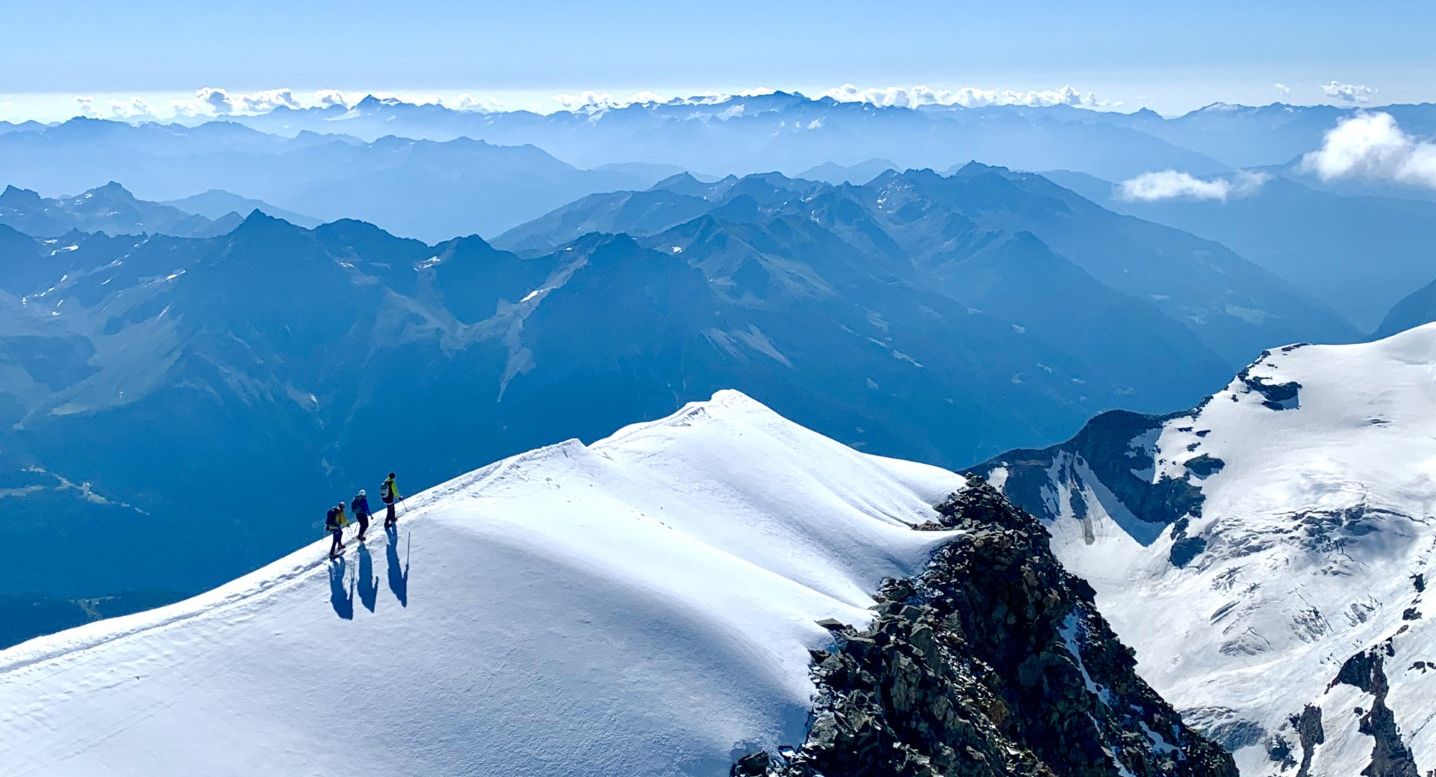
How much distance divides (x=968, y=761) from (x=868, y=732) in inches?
230

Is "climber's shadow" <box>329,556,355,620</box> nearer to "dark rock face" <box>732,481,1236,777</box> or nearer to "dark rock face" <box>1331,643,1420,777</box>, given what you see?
"dark rock face" <box>732,481,1236,777</box>

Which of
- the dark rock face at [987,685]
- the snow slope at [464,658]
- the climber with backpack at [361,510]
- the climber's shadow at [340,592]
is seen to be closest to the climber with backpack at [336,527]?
the climber with backpack at [361,510]

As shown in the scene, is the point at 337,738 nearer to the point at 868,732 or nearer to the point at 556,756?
the point at 556,756

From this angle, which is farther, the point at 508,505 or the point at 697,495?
the point at 697,495

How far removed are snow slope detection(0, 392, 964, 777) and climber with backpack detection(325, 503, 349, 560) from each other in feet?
2.36

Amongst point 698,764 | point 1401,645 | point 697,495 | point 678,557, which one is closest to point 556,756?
point 698,764

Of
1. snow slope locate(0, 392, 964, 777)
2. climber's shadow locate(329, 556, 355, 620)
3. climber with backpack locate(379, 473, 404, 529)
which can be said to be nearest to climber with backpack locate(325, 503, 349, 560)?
snow slope locate(0, 392, 964, 777)

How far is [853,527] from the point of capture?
7112 centimetres

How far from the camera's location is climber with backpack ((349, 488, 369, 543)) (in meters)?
51.4

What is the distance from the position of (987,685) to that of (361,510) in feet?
110

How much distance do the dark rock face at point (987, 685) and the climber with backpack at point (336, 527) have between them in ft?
72.0

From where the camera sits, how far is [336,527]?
52.1 metres

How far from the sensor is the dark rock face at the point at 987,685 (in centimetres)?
4634

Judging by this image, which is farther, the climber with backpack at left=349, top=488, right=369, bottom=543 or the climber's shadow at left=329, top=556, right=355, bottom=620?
the climber with backpack at left=349, top=488, right=369, bottom=543
